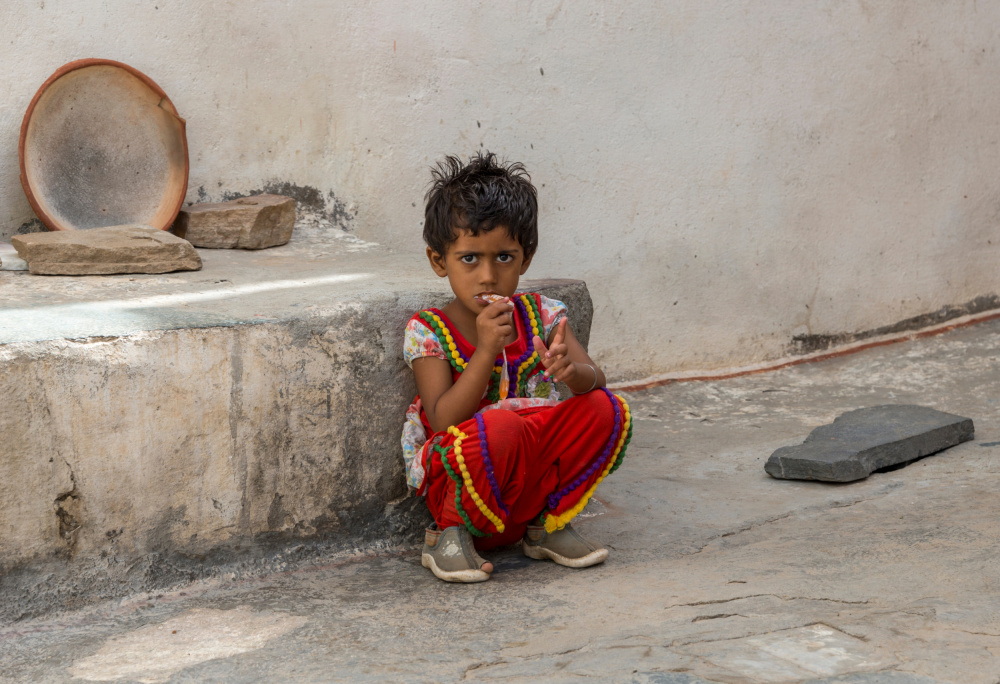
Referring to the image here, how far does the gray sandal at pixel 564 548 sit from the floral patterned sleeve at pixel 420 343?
46 centimetres

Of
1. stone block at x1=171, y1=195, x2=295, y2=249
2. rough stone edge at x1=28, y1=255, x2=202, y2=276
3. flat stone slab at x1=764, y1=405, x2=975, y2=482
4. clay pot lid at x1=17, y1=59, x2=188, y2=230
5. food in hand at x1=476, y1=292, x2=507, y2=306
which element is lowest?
flat stone slab at x1=764, y1=405, x2=975, y2=482

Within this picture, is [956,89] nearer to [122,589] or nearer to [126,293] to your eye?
[126,293]

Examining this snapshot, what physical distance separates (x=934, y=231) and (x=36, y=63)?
3.59 m

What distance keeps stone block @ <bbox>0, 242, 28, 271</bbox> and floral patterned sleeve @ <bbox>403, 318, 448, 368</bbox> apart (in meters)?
1.04

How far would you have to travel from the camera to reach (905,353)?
4137mm

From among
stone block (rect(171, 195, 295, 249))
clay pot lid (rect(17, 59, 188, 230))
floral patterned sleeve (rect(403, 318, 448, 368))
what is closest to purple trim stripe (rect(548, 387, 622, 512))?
floral patterned sleeve (rect(403, 318, 448, 368))

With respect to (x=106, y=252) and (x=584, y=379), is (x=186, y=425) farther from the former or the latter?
(x=584, y=379)

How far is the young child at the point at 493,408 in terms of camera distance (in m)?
1.98

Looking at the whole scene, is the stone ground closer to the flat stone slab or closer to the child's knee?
the flat stone slab

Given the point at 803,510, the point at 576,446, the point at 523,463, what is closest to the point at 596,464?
the point at 576,446

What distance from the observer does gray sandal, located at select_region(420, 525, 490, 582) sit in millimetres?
2018

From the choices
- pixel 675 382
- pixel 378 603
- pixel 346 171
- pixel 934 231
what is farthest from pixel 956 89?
pixel 378 603

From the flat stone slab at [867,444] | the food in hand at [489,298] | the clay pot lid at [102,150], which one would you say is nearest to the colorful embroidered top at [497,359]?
the food in hand at [489,298]

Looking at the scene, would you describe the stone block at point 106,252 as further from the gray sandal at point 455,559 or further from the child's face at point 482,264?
the gray sandal at point 455,559
